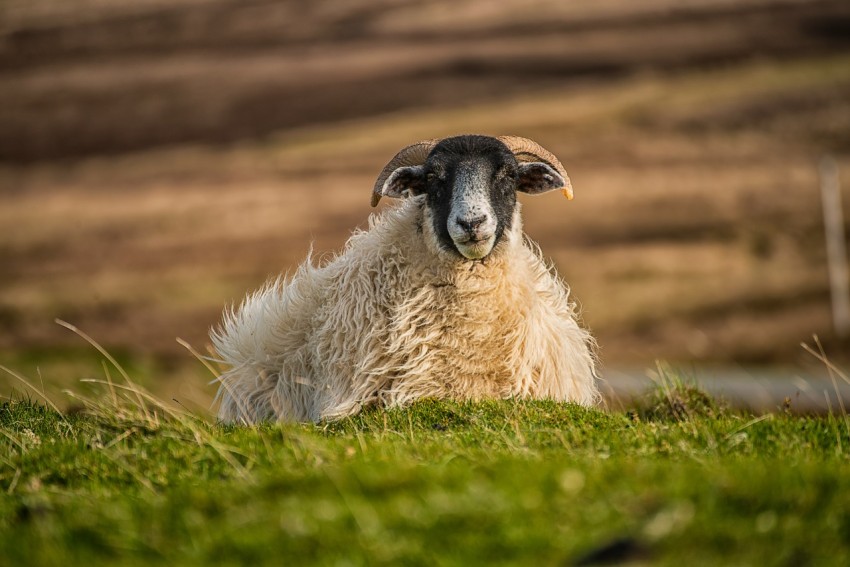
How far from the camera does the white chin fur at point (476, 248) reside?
959cm

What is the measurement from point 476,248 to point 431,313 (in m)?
0.80

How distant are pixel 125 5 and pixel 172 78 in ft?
102

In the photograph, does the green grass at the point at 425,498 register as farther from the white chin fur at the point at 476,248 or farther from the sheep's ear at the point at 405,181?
the sheep's ear at the point at 405,181

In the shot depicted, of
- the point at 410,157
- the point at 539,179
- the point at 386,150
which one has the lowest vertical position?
the point at 386,150

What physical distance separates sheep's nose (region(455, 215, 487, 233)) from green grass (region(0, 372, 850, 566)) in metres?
2.35

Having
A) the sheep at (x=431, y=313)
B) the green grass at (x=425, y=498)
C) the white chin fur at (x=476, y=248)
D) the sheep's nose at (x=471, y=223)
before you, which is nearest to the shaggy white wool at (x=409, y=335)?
the sheep at (x=431, y=313)

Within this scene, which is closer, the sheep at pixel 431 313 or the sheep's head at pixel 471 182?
the sheep's head at pixel 471 182

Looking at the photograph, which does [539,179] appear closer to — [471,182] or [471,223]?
[471,182]

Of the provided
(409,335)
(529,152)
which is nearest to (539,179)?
(529,152)

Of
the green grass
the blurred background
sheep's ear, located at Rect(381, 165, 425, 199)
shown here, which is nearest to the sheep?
sheep's ear, located at Rect(381, 165, 425, 199)

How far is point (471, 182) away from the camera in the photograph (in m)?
9.77

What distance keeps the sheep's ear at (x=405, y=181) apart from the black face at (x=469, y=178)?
5.0 inches

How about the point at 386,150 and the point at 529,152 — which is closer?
the point at 529,152

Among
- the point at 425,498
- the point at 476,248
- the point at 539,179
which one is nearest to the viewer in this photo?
the point at 425,498
